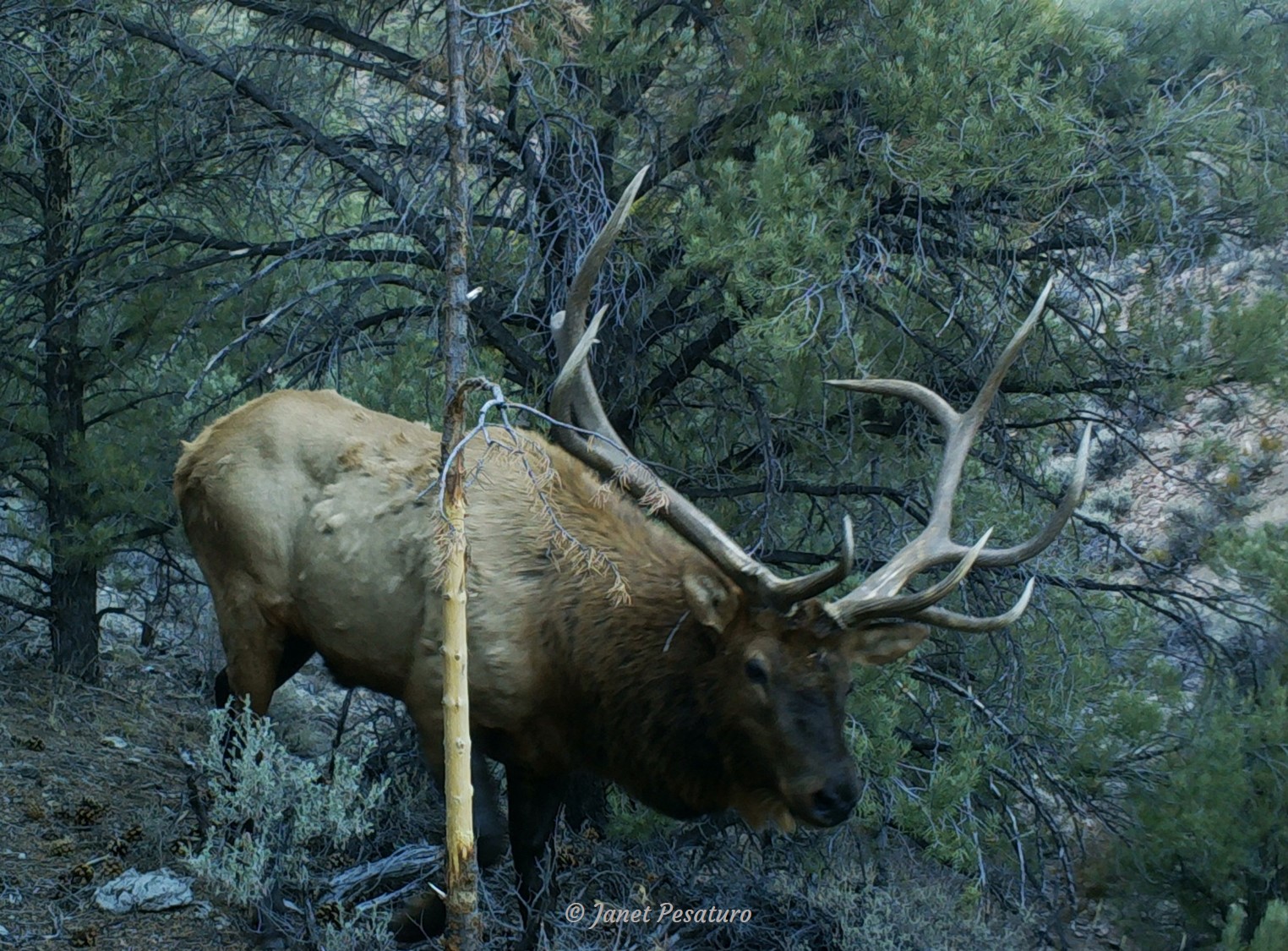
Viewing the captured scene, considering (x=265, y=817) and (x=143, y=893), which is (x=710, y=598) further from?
(x=143, y=893)

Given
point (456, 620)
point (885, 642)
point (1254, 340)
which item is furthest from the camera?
point (1254, 340)

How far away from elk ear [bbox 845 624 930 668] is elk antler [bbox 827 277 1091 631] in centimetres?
4

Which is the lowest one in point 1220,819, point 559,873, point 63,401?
point 559,873

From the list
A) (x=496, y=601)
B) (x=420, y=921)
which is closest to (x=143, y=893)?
(x=420, y=921)

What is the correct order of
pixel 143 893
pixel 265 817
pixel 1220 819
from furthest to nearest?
pixel 1220 819, pixel 143 893, pixel 265 817

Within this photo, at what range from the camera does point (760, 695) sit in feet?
13.7

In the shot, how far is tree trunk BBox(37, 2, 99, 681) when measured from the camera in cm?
637

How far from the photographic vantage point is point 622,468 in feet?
13.1

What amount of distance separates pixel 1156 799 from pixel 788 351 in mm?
3050

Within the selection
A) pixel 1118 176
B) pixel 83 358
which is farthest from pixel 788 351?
pixel 83 358

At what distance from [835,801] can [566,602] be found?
1.20m

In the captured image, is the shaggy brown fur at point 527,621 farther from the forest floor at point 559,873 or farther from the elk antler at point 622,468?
the forest floor at point 559,873

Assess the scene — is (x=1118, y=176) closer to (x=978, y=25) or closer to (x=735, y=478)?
(x=978, y=25)

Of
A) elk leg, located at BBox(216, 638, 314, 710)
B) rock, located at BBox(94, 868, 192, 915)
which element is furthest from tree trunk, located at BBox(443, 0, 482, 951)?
elk leg, located at BBox(216, 638, 314, 710)
